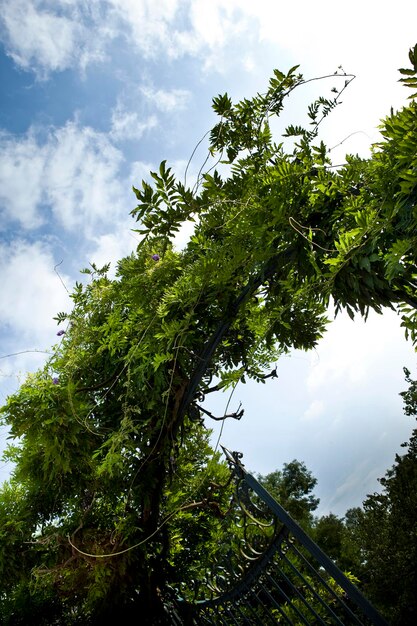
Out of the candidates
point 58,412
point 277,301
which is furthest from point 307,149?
point 58,412

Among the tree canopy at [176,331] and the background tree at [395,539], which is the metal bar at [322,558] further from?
the background tree at [395,539]

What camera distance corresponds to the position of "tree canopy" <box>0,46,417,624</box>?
1.60 meters

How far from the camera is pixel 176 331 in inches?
98.3

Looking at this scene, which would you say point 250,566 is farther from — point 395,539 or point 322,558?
point 395,539

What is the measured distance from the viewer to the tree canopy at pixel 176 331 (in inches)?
62.9

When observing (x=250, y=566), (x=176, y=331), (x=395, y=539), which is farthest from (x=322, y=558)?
(x=395, y=539)

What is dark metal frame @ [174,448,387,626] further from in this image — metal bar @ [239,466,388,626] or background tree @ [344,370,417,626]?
background tree @ [344,370,417,626]

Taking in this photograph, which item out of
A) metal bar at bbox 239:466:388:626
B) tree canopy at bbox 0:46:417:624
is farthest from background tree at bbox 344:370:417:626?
metal bar at bbox 239:466:388:626

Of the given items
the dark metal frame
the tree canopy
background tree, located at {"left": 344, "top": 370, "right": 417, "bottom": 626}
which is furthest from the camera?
background tree, located at {"left": 344, "top": 370, "right": 417, "bottom": 626}

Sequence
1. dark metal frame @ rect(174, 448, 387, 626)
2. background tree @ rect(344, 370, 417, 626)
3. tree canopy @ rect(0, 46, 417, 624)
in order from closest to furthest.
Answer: tree canopy @ rect(0, 46, 417, 624), dark metal frame @ rect(174, 448, 387, 626), background tree @ rect(344, 370, 417, 626)

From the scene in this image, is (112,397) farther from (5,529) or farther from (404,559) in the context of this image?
(404,559)

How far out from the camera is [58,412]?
2.91 m

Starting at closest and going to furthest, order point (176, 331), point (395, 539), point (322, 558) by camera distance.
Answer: point (322, 558) → point (176, 331) → point (395, 539)

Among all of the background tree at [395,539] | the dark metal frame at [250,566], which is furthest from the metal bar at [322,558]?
the background tree at [395,539]
